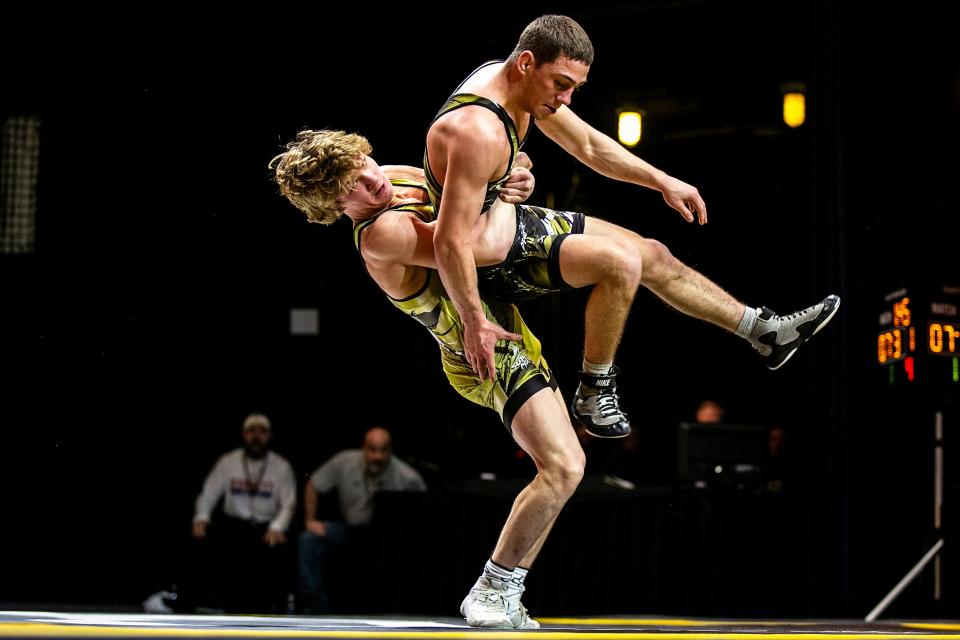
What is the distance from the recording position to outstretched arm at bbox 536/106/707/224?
130 inches

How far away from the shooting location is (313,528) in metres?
6.27

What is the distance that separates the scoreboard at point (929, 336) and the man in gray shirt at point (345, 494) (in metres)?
2.82

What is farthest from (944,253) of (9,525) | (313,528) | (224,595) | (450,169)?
(9,525)

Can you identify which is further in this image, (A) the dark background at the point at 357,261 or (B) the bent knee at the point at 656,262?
(A) the dark background at the point at 357,261

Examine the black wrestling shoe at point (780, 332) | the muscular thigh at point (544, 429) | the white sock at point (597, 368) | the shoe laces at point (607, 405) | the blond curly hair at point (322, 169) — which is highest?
the blond curly hair at point (322, 169)

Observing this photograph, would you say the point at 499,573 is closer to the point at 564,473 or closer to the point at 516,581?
the point at 516,581

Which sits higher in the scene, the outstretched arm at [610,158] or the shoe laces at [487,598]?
the outstretched arm at [610,158]

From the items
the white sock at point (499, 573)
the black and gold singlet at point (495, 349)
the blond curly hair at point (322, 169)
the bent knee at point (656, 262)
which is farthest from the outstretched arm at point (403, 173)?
the white sock at point (499, 573)

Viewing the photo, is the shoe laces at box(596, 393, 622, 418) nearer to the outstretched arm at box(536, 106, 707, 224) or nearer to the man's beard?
the outstretched arm at box(536, 106, 707, 224)

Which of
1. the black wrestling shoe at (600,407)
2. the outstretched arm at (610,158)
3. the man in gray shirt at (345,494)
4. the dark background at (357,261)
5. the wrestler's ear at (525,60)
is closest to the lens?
the wrestler's ear at (525,60)

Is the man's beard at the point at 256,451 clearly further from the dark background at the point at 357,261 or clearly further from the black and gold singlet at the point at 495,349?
the black and gold singlet at the point at 495,349

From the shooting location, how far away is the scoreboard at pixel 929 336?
661 centimetres

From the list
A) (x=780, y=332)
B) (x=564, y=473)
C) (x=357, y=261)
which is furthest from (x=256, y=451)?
(x=780, y=332)

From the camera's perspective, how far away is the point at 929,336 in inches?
261
